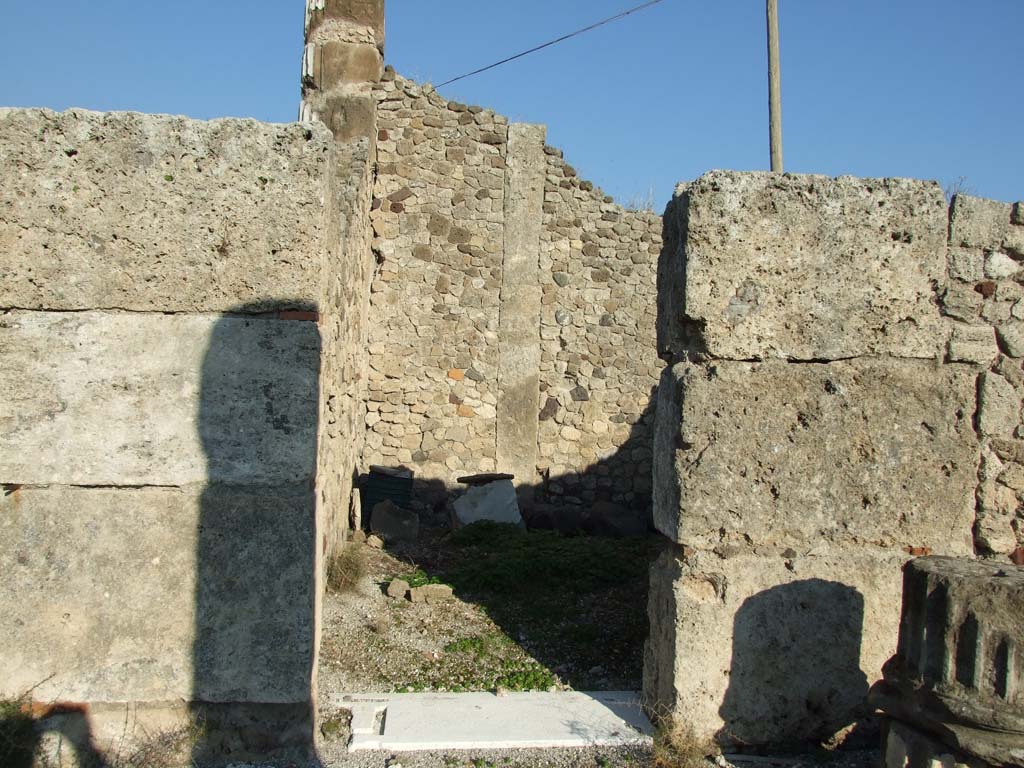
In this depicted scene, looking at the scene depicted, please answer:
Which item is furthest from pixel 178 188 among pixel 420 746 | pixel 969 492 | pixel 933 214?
pixel 969 492

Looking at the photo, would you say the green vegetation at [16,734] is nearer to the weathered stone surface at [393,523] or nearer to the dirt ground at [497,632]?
the dirt ground at [497,632]

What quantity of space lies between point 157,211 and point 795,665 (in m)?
2.96

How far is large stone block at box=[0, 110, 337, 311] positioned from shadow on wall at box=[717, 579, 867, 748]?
2179mm

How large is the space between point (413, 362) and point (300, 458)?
601cm

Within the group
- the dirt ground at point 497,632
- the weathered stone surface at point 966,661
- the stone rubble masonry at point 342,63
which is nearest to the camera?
the weathered stone surface at point 966,661

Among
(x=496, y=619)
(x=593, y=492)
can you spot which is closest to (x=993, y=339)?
(x=496, y=619)

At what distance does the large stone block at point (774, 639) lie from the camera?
3.31 meters

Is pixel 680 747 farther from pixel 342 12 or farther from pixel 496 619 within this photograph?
pixel 342 12

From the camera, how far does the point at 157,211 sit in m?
2.89

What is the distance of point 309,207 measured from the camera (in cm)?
292

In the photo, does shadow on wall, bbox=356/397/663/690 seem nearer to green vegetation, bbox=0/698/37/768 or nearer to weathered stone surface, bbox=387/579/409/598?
weathered stone surface, bbox=387/579/409/598

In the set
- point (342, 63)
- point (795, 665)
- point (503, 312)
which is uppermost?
point (342, 63)

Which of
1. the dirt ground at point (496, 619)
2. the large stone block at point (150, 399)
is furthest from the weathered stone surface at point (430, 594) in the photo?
the large stone block at point (150, 399)

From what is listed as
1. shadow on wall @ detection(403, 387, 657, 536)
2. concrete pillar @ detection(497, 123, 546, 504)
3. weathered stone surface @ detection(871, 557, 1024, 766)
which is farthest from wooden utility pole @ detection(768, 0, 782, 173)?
weathered stone surface @ detection(871, 557, 1024, 766)
